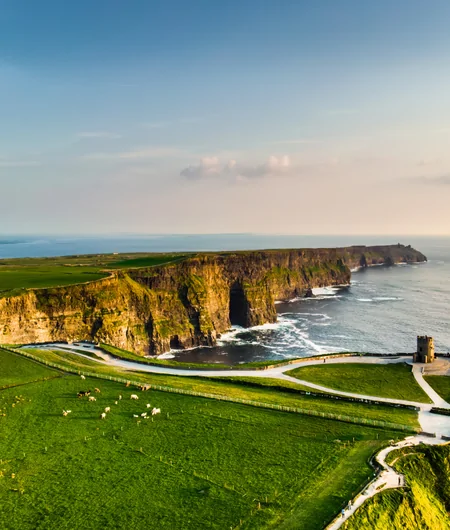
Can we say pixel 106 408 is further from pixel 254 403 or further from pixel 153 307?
pixel 153 307

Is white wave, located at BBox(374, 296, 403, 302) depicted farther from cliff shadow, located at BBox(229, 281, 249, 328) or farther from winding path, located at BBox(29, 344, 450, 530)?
winding path, located at BBox(29, 344, 450, 530)

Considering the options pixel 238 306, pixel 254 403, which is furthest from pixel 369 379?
pixel 238 306

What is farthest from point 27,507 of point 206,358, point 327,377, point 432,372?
point 206,358

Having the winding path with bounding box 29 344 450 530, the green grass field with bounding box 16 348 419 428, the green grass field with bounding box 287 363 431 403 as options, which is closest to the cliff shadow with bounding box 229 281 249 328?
the winding path with bounding box 29 344 450 530

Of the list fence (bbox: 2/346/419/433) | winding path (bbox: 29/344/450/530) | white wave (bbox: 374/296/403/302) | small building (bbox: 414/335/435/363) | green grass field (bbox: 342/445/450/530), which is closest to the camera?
green grass field (bbox: 342/445/450/530)

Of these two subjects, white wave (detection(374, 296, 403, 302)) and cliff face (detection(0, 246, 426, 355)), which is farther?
white wave (detection(374, 296, 403, 302))

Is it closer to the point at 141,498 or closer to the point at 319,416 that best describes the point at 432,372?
the point at 319,416
